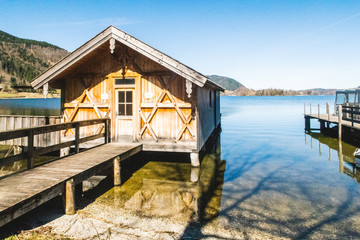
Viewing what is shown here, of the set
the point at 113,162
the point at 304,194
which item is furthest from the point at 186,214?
the point at 304,194

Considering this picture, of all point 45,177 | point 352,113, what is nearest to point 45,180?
point 45,177

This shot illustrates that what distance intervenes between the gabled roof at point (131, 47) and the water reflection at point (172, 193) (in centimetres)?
361

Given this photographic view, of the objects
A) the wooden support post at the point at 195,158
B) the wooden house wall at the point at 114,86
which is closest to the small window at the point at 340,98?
the wooden house wall at the point at 114,86

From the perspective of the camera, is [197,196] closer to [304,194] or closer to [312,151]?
[304,194]

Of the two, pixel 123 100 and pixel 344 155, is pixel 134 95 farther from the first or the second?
pixel 344 155

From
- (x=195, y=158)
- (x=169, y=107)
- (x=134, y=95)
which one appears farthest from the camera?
(x=134, y=95)

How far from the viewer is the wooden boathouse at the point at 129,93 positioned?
9.48 metres

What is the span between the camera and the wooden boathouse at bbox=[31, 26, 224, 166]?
373 inches

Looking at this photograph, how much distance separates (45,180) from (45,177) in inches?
10.5

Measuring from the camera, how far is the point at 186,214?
556cm

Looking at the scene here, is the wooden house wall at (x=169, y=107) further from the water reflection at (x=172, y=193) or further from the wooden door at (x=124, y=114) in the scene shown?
the water reflection at (x=172, y=193)

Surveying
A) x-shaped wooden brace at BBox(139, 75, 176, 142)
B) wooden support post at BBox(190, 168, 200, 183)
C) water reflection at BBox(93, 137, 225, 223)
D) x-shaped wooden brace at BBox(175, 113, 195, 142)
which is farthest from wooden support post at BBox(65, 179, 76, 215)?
x-shaped wooden brace at BBox(175, 113, 195, 142)

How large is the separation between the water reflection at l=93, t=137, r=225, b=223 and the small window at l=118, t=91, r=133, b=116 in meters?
2.64

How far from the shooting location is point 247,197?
6.88 m
